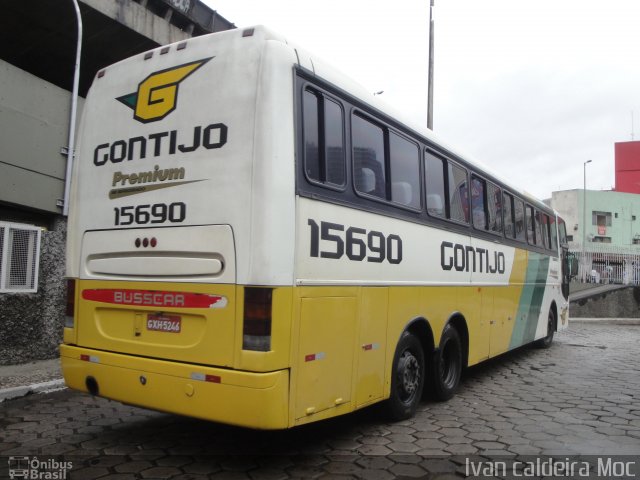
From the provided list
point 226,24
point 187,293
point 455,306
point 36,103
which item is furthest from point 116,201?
point 226,24

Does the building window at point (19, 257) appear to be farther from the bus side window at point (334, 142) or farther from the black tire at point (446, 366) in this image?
the black tire at point (446, 366)

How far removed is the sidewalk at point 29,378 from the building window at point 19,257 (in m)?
1.02

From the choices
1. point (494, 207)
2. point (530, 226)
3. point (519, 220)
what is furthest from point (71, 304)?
point (530, 226)

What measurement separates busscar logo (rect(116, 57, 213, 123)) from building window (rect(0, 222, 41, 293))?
3705 millimetres

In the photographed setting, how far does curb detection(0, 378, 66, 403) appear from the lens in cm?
574

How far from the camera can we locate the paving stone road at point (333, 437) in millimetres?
4016

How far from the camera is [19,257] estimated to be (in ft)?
23.5

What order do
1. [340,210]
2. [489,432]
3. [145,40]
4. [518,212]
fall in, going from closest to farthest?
1. [340,210]
2. [489,432]
3. [518,212]
4. [145,40]

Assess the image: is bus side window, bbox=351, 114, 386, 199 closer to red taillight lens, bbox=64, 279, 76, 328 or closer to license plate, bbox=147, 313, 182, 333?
license plate, bbox=147, 313, 182, 333

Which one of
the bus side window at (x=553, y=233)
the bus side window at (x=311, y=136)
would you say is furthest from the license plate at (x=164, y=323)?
the bus side window at (x=553, y=233)

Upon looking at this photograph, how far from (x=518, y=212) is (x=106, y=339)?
22.9 feet

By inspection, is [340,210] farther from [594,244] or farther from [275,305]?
[594,244]

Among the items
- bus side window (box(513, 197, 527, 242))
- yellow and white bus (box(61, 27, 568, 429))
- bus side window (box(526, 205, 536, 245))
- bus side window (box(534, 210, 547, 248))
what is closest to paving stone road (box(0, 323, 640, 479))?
yellow and white bus (box(61, 27, 568, 429))

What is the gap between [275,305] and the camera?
3.57 metres
